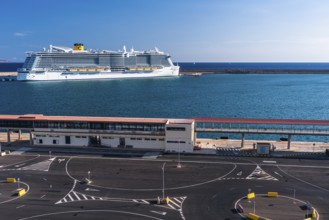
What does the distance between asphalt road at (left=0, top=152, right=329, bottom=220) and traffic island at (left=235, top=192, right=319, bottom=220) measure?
0.10 m

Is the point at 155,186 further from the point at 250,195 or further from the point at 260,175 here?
the point at 260,175

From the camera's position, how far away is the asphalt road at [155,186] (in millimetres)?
34406

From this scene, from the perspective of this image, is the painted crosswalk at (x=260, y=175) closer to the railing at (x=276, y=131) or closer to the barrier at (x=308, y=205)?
the barrier at (x=308, y=205)

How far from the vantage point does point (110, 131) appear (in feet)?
200

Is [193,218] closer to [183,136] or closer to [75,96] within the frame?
[183,136]

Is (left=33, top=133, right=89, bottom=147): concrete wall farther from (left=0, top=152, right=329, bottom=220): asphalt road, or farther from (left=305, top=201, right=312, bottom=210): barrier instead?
(left=305, top=201, right=312, bottom=210): barrier

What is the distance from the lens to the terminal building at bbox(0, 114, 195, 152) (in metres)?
58.1

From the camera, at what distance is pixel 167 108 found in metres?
116

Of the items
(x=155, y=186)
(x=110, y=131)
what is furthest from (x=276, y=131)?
(x=110, y=131)

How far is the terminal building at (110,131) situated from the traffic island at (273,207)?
71.6ft

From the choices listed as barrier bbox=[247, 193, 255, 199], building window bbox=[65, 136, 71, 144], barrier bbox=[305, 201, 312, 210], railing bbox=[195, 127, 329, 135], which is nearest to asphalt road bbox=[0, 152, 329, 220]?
barrier bbox=[305, 201, 312, 210]

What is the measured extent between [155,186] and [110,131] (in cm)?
2192

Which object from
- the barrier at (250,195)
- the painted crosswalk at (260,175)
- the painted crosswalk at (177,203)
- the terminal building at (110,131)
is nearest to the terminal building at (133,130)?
the terminal building at (110,131)

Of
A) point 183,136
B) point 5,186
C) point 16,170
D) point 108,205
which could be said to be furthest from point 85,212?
point 183,136
